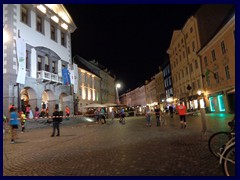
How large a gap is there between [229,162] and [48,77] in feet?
74.4

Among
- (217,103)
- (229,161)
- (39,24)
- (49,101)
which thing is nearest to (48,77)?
(49,101)

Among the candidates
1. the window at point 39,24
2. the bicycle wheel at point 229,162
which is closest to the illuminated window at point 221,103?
the window at point 39,24

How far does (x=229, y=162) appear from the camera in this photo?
4.57 m

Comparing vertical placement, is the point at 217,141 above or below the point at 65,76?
below

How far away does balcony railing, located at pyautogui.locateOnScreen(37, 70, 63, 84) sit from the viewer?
23.9m

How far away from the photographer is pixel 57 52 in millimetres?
28297

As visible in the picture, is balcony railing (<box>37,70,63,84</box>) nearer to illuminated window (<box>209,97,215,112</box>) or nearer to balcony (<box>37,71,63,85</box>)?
balcony (<box>37,71,63,85</box>)

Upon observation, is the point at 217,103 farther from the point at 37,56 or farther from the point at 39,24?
the point at 39,24

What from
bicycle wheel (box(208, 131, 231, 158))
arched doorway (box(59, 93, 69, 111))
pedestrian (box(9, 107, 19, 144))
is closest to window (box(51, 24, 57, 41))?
arched doorway (box(59, 93, 69, 111))

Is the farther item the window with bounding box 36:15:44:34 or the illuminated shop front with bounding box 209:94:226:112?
the illuminated shop front with bounding box 209:94:226:112

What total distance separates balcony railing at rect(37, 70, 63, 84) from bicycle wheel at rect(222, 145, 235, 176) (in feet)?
71.0

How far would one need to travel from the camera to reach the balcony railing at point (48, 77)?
23.9 m

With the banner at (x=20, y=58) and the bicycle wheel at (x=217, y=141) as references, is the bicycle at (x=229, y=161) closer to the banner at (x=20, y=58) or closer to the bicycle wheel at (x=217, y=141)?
the bicycle wheel at (x=217, y=141)
